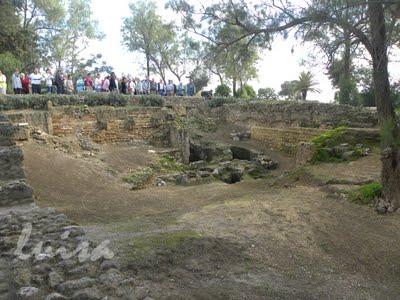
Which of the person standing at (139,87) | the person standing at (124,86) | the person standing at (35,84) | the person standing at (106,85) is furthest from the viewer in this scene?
the person standing at (139,87)

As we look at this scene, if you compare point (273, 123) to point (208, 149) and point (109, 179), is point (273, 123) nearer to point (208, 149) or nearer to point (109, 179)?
point (208, 149)

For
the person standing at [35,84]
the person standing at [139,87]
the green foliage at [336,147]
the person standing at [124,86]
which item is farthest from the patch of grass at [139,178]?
the person standing at [139,87]

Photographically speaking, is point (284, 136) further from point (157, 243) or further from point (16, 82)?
point (157, 243)

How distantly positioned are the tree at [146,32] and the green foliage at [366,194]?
102 feet

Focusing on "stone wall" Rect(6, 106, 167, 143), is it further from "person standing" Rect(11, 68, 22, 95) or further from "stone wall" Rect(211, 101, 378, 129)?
"stone wall" Rect(211, 101, 378, 129)

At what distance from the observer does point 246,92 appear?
31.2 m

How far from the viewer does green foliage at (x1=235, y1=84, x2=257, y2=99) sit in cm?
3015

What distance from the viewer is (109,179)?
40.6 ft

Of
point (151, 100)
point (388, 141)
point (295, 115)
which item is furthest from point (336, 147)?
point (151, 100)

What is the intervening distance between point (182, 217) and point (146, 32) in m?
33.0

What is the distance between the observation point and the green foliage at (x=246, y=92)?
30.2 m

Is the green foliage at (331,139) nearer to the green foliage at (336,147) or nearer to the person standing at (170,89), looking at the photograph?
the green foliage at (336,147)

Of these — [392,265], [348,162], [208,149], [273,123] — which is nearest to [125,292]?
[392,265]

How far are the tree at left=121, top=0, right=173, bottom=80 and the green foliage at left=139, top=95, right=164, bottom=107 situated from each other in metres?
18.0
